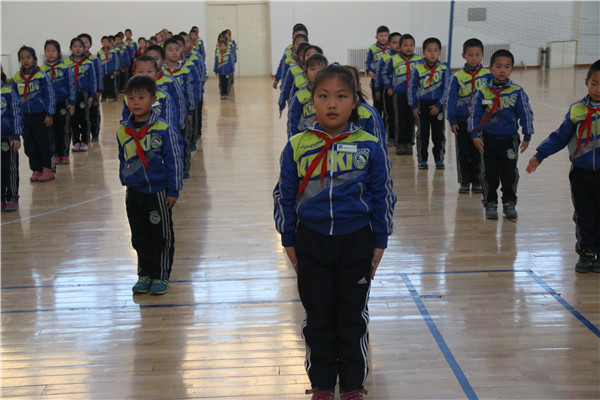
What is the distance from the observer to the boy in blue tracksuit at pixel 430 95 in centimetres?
775

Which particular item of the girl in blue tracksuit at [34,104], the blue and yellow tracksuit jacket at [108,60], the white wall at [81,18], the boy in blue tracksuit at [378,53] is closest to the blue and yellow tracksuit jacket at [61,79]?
the girl in blue tracksuit at [34,104]

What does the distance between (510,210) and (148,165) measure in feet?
10.8

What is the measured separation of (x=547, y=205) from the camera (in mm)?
6422

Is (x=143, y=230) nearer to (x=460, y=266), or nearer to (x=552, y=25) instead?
(x=460, y=266)

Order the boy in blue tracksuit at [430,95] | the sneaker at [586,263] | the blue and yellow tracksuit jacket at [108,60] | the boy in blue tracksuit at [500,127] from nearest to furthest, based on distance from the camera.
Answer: the sneaker at [586,263], the boy in blue tracksuit at [500,127], the boy in blue tracksuit at [430,95], the blue and yellow tracksuit jacket at [108,60]

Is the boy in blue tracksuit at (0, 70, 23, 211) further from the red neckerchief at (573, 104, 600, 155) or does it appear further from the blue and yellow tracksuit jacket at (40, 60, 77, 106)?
the red neckerchief at (573, 104, 600, 155)

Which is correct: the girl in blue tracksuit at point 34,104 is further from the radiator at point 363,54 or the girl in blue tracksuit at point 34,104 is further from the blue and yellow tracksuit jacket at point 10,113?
the radiator at point 363,54

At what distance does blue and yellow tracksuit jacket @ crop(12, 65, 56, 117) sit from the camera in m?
7.38

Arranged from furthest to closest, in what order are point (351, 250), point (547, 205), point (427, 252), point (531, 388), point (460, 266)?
point (547, 205)
point (427, 252)
point (460, 266)
point (531, 388)
point (351, 250)

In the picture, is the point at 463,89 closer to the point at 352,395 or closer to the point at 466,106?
the point at 466,106

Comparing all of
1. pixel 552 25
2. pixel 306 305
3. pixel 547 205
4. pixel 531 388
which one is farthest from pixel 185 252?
pixel 552 25

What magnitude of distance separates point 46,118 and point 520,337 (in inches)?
229

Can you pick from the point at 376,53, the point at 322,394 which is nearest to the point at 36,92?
the point at 376,53

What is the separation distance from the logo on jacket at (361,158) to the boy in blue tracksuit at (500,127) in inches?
129
